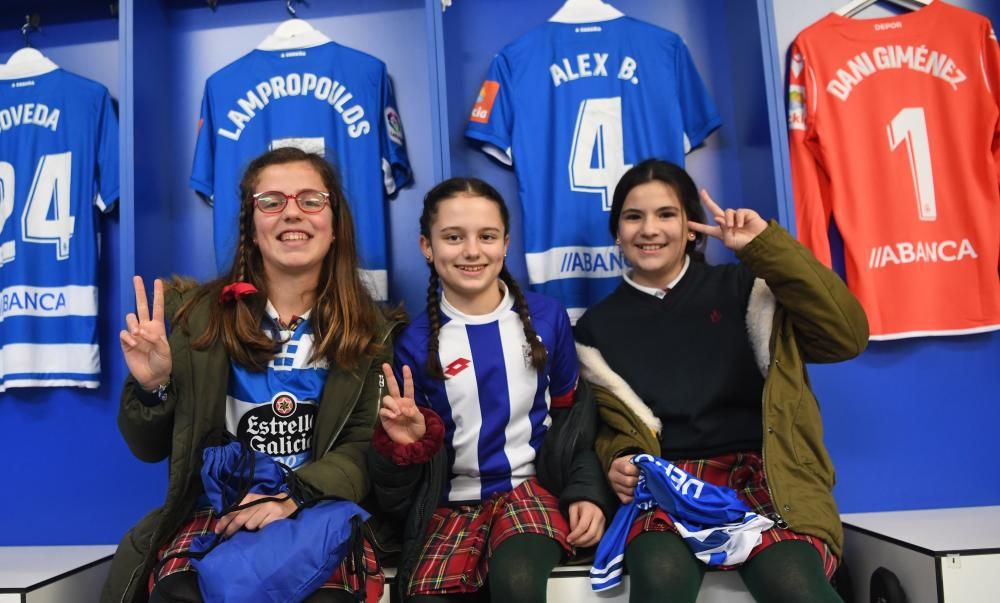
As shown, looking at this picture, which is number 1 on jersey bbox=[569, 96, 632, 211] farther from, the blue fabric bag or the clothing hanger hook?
the clothing hanger hook

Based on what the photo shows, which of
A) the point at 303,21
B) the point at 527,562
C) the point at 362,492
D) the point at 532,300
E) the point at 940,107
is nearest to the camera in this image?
the point at 527,562

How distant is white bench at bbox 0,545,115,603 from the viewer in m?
1.58

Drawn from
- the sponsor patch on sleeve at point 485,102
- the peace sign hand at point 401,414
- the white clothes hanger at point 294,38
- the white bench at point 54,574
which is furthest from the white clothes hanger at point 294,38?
the white bench at point 54,574

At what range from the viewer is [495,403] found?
5.32 ft

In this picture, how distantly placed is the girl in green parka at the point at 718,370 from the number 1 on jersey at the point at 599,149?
29 centimetres

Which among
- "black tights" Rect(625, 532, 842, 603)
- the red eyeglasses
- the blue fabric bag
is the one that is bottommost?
"black tights" Rect(625, 532, 842, 603)

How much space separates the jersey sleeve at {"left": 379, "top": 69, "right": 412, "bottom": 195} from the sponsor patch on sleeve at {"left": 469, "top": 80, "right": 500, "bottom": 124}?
251 mm

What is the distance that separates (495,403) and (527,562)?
0.39m

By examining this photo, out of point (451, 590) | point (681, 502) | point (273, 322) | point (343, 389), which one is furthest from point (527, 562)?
Answer: point (273, 322)

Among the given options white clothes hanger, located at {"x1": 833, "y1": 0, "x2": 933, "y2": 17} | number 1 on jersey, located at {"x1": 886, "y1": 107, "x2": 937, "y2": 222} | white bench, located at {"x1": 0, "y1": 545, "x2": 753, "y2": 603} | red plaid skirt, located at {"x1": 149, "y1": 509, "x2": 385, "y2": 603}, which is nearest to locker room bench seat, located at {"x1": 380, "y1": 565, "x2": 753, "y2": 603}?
white bench, located at {"x1": 0, "y1": 545, "x2": 753, "y2": 603}

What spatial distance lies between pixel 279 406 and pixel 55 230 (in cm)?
133

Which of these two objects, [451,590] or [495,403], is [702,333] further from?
[451,590]

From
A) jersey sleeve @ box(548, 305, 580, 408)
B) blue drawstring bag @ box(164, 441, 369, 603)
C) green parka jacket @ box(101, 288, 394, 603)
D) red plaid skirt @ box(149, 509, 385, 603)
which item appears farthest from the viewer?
jersey sleeve @ box(548, 305, 580, 408)

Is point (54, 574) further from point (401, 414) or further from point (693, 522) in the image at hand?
point (693, 522)
